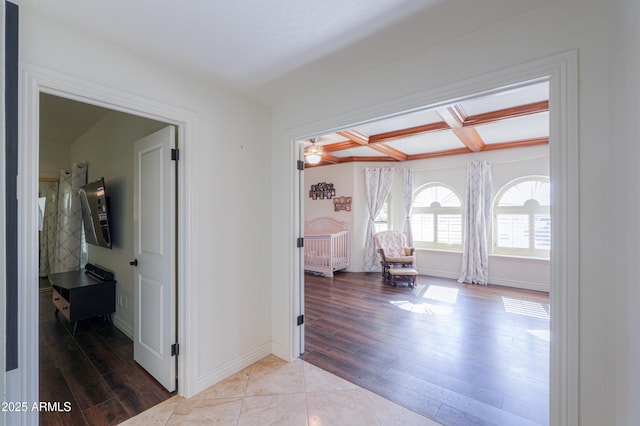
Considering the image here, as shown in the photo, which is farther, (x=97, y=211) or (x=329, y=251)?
(x=329, y=251)

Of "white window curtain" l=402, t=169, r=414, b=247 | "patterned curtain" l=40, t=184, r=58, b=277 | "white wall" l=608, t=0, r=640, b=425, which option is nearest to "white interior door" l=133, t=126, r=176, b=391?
"white wall" l=608, t=0, r=640, b=425

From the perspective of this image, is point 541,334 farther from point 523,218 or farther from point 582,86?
point 582,86

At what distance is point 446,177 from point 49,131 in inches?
276

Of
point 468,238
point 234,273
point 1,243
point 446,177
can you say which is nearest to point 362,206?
point 446,177

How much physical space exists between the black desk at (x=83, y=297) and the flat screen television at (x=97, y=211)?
1.56ft

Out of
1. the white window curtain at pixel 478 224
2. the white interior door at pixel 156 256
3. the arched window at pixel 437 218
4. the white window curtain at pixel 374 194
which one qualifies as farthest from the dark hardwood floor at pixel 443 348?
the white window curtain at pixel 374 194

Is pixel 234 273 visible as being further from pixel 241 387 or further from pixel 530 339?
pixel 530 339

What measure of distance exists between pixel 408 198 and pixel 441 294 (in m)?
2.34

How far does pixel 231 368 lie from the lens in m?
2.38

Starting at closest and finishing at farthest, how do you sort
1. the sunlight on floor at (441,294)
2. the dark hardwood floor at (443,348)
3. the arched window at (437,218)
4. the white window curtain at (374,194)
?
the dark hardwood floor at (443,348), the sunlight on floor at (441,294), the arched window at (437,218), the white window curtain at (374,194)

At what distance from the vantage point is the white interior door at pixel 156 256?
7.02 feet

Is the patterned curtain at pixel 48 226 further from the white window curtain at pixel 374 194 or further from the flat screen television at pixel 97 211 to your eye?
the white window curtain at pixel 374 194

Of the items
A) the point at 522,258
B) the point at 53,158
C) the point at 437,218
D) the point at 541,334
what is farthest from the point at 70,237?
the point at 522,258

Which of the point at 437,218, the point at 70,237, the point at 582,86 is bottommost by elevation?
the point at 70,237
